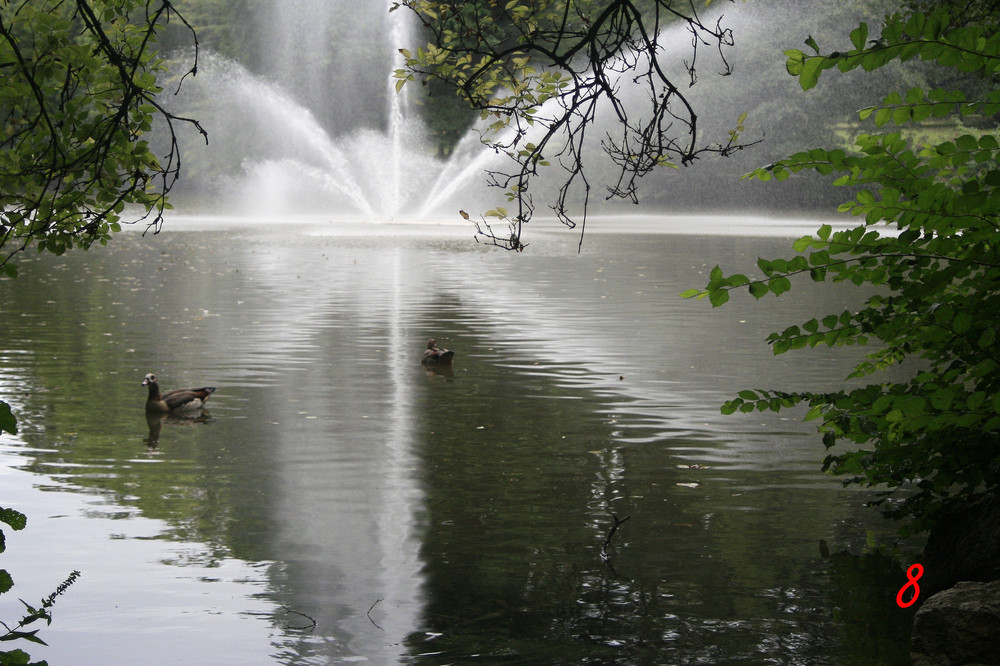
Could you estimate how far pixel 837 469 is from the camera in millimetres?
5543

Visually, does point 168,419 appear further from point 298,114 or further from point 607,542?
point 298,114

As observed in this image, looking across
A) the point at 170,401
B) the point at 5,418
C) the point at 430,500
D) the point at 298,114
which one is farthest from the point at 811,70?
the point at 298,114

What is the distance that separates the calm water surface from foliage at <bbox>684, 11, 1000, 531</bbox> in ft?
3.00

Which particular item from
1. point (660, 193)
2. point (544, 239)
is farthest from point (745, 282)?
point (660, 193)

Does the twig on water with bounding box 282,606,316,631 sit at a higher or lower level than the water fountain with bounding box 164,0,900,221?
lower

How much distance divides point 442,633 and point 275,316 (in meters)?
11.9

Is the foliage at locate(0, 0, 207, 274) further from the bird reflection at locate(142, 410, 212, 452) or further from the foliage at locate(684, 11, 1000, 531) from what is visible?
the foliage at locate(684, 11, 1000, 531)

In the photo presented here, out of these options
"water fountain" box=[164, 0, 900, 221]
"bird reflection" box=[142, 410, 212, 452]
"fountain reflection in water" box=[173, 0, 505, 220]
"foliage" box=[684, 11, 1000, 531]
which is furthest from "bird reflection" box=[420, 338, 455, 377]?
"fountain reflection in water" box=[173, 0, 505, 220]

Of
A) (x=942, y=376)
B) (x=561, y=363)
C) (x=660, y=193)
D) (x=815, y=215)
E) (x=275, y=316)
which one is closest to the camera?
(x=942, y=376)

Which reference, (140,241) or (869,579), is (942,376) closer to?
(869,579)

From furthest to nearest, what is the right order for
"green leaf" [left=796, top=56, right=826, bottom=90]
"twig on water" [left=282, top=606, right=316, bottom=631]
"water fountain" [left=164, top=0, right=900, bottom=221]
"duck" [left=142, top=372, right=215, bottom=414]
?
"water fountain" [left=164, top=0, right=900, bottom=221]
"duck" [left=142, top=372, right=215, bottom=414]
"twig on water" [left=282, top=606, right=316, bottom=631]
"green leaf" [left=796, top=56, right=826, bottom=90]

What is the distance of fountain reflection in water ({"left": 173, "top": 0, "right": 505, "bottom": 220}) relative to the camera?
55.7 meters

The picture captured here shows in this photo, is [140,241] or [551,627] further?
[140,241]

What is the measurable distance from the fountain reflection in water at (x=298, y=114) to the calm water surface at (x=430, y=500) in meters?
40.5
